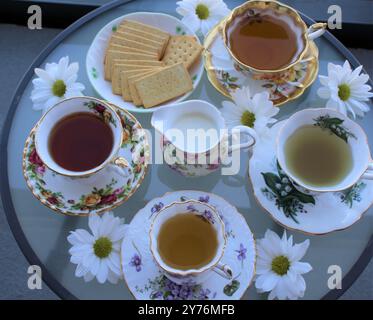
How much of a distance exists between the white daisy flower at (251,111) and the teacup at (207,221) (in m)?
0.26

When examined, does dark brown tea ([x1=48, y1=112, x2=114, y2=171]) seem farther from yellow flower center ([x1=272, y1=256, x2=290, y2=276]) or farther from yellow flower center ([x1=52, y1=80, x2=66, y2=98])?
yellow flower center ([x1=272, y1=256, x2=290, y2=276])

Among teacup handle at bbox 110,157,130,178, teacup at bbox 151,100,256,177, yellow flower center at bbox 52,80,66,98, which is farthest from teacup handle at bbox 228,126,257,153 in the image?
yellow flower center at bbox 52,80,66,98

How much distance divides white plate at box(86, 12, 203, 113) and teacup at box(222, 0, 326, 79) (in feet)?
0.37

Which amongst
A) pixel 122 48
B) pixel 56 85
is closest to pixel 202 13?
pixel 122 48

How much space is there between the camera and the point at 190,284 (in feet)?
3.60

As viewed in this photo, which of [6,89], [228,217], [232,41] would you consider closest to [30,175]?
[228,217]

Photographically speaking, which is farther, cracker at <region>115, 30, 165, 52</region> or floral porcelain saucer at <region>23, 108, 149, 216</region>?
cracker at <region>115, 30, 165, 52</region>

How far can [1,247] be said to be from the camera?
1.78 m

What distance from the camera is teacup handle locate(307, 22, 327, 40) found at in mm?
1210

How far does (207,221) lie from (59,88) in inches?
21.0

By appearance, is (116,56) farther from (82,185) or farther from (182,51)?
(82,185)

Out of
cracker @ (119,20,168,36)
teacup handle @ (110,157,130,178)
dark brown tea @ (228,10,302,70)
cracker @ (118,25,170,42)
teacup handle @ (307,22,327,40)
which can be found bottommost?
teacup handle @ (110,157,130,178)

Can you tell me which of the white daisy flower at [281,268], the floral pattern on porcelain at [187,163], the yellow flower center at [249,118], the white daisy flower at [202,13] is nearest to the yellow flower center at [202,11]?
the white daisy flower at [202,13]
